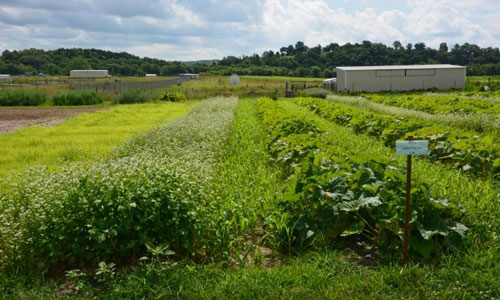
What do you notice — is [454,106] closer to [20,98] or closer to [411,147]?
[411,147]

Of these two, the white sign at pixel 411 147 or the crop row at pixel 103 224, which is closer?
the white sign at pixel 411 147

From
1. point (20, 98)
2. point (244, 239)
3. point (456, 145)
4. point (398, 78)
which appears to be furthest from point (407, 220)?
point (398, 78)

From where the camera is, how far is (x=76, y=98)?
117 ft

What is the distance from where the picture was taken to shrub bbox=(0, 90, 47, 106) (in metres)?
34.9

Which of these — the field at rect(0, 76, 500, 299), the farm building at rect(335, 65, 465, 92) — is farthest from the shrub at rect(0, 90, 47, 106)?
the field at rect(0, 76, 500, 299)

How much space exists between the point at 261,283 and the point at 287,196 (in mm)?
1427

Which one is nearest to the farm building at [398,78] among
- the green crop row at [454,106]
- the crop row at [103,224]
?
the green crop row at [454,106]

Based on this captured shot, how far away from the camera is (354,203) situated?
4.88m

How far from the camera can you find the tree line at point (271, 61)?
10075 cm

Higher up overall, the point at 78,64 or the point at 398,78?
the point at 78,64

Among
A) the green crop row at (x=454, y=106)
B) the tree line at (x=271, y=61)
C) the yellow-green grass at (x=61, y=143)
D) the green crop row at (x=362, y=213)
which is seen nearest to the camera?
the green crop row at (x=362, y=213)

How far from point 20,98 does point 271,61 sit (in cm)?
9946

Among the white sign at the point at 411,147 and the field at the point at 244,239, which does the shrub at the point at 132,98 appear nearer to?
the field at the point at 244,239

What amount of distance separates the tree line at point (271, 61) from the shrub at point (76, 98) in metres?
66.7
